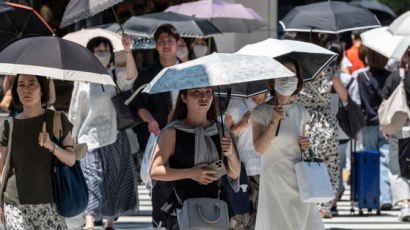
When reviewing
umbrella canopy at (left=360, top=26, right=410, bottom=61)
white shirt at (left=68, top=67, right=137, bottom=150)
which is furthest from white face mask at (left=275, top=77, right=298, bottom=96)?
umbrella canopy at (left=360, top=26, right=410, bottom=61)

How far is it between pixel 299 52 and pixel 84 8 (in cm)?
176

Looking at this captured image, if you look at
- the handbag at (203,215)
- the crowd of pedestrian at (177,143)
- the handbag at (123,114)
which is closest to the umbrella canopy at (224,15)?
the crowd of pedestrian at (177,143)

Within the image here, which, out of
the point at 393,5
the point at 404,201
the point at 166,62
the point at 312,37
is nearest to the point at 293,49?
the point at 166,62

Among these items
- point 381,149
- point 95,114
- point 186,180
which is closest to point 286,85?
point 186,180

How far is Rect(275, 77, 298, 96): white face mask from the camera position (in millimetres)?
7426

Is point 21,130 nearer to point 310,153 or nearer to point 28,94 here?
point 28,94

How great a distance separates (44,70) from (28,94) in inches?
12.5

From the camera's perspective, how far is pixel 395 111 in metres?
11.0

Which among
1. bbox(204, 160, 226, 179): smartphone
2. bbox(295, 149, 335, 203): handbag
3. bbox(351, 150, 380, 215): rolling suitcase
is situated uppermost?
bbox(204, 160, 226, 179): smartphone

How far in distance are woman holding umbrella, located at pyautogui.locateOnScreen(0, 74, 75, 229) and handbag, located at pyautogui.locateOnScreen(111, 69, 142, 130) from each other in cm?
257

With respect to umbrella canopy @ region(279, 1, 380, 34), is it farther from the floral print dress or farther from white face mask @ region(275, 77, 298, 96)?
white face mask @ region(275, 77, 298, 96)

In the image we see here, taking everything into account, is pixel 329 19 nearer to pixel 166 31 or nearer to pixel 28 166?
pixel 166 31

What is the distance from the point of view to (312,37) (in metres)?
10.2

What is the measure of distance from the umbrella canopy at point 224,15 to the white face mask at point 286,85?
4.97 meters
